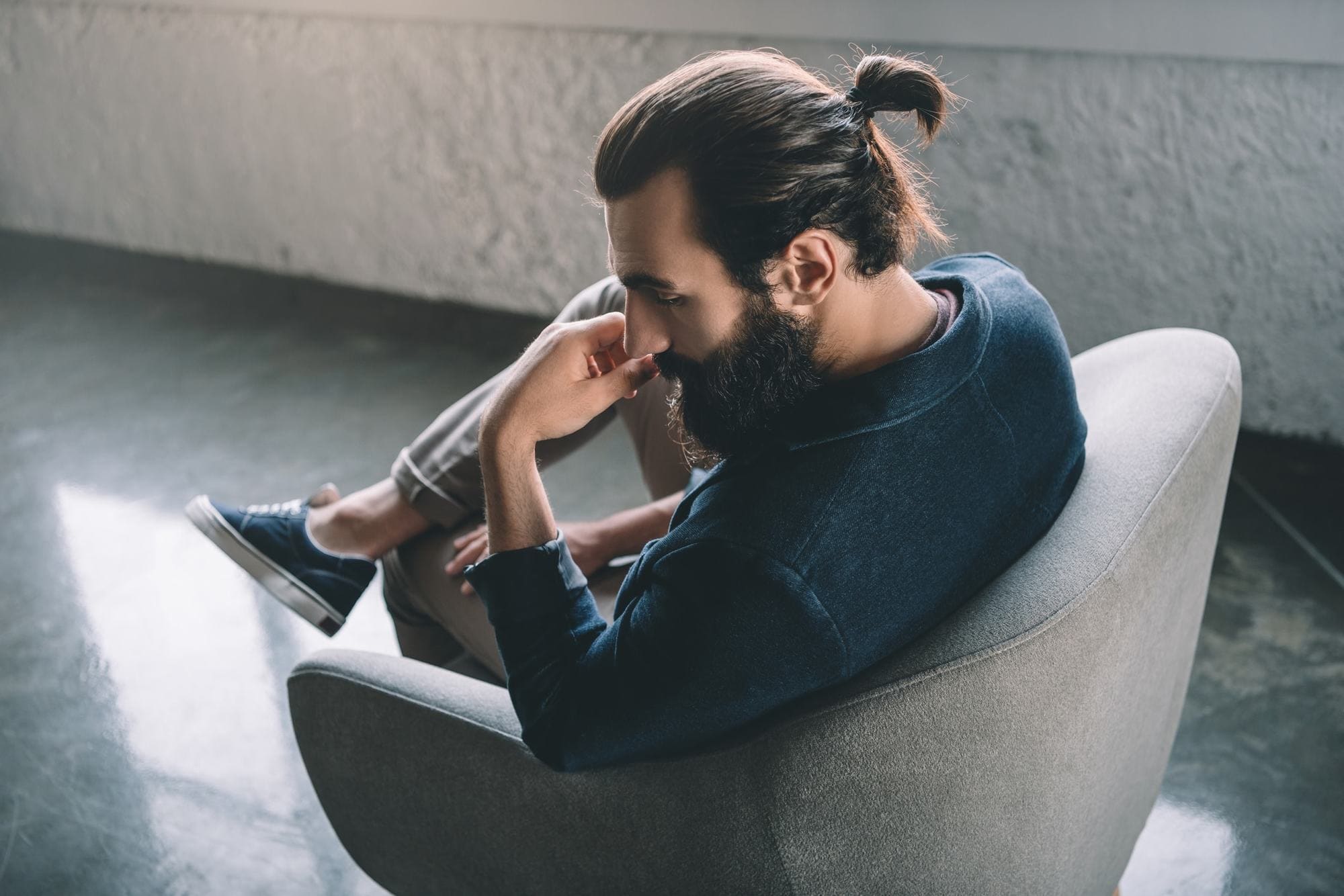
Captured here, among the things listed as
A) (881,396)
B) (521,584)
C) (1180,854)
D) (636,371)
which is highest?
(881,396)

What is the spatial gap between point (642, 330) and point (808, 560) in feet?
1.15

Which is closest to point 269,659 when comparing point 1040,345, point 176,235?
point 1040,345

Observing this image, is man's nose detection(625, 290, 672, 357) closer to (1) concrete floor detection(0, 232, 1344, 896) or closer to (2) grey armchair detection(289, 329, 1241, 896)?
(2) grey armchair detection(289, 329, 1241, 896)

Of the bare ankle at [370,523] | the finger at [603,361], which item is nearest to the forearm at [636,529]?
the bare ankle at [370,523]

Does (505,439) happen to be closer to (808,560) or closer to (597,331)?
(597,331)

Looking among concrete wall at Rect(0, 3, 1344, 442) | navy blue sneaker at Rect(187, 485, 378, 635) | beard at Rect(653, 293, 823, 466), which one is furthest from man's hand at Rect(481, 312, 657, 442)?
concrete wall at Rect(0, 3, 1344, 442)

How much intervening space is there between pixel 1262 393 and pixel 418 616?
6.82 feet

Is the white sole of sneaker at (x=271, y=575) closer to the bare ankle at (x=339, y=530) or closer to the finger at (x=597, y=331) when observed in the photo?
the bare ankle at (x=339, y=530)

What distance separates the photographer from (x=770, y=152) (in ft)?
3.57

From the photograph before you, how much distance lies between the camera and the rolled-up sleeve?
0.97 meters

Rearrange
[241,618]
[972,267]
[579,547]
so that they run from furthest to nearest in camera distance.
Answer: [241,618]
[579,547]
[972,267]

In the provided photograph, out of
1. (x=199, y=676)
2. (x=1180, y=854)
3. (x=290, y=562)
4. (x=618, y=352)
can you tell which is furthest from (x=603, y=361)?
(x=199, y=676)

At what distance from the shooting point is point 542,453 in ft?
6.26

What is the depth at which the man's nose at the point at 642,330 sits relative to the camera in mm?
1197
